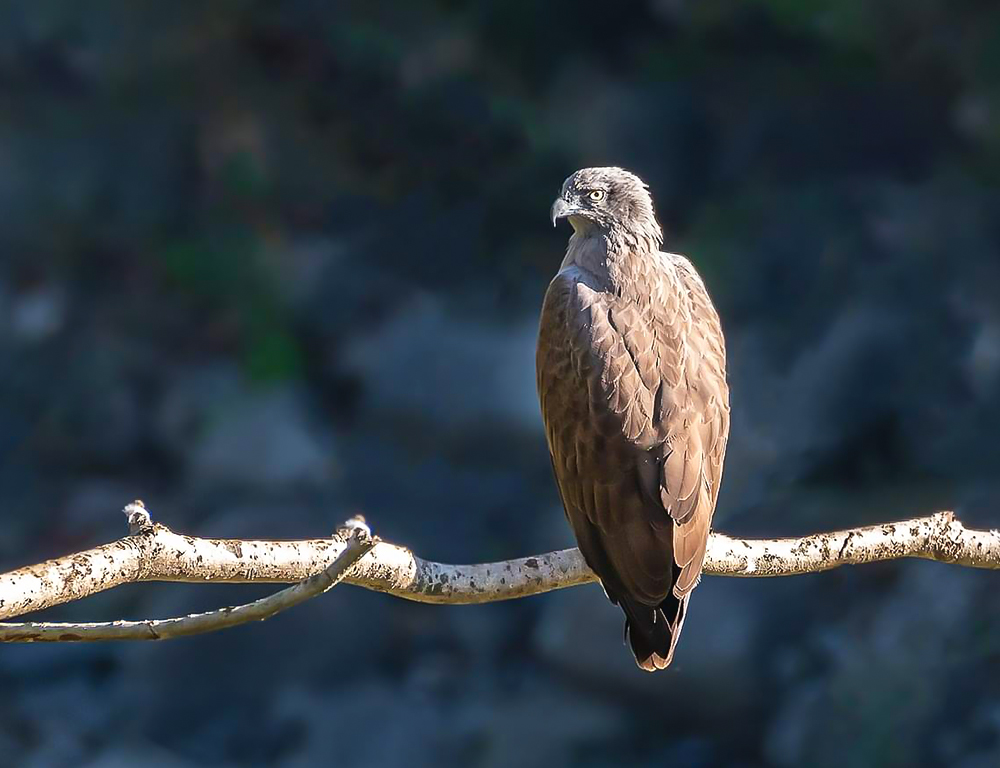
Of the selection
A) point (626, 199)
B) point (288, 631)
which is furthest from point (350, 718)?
point (626, 199)

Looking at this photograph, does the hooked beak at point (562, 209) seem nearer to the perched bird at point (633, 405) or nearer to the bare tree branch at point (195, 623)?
the perched bird at point (633, 405)

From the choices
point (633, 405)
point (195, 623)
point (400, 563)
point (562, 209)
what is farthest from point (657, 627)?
point (195, 623)

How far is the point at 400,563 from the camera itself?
3.28 meters

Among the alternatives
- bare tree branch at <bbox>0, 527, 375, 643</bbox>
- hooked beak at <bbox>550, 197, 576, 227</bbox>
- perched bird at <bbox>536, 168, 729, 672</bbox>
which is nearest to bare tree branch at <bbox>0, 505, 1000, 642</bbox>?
bare tree branch at <bbox>0, 527, 375, 643</bbox>

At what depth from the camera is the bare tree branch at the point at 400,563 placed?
8.97 feet

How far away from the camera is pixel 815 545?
12.4 ft

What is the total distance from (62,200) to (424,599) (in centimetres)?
535

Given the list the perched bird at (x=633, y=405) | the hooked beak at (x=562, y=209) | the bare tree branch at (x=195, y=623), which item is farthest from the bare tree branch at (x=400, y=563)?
the hooked beak at (x=562, y=209)

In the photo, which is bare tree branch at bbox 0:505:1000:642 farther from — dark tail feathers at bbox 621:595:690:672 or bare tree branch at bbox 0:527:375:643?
dark tail feathers at bbox 621:595:690:672

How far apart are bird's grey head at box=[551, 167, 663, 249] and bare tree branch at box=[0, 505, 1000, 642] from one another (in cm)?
113

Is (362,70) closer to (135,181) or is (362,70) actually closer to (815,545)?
(135,181)

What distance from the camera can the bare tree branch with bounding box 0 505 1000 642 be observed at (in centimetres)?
273

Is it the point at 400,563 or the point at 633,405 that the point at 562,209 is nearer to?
the point at 633,405

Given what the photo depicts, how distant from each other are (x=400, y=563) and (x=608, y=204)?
170cm
